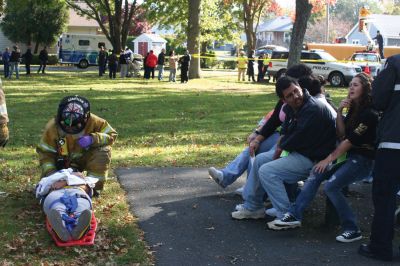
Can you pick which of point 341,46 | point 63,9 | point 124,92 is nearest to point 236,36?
point 341,46

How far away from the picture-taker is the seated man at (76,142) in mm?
6203

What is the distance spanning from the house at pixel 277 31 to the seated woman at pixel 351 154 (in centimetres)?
9989

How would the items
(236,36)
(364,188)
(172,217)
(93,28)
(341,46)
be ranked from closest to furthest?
(172,217) → (364,188) → (341,46) → (236,36) → (93,28)

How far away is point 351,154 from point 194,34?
26518 mm

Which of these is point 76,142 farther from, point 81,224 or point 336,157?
point 336,157

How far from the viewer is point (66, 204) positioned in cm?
529

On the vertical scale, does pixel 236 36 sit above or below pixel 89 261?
above

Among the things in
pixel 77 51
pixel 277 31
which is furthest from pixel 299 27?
pixel 277 31

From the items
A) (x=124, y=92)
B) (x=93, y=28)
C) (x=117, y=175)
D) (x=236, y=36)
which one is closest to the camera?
(x=117, y=175)

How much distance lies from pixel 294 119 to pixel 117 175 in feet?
10.3

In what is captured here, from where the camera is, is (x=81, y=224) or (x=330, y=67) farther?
(x=330, y=67)

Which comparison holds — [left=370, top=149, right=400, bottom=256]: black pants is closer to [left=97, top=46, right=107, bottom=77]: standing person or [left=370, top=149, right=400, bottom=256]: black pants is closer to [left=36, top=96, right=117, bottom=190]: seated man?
[left=36, top=96, right=117, bottom=190]: seated man

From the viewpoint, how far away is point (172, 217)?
6.12 metres

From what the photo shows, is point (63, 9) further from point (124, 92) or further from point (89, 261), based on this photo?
point (89, 261)
